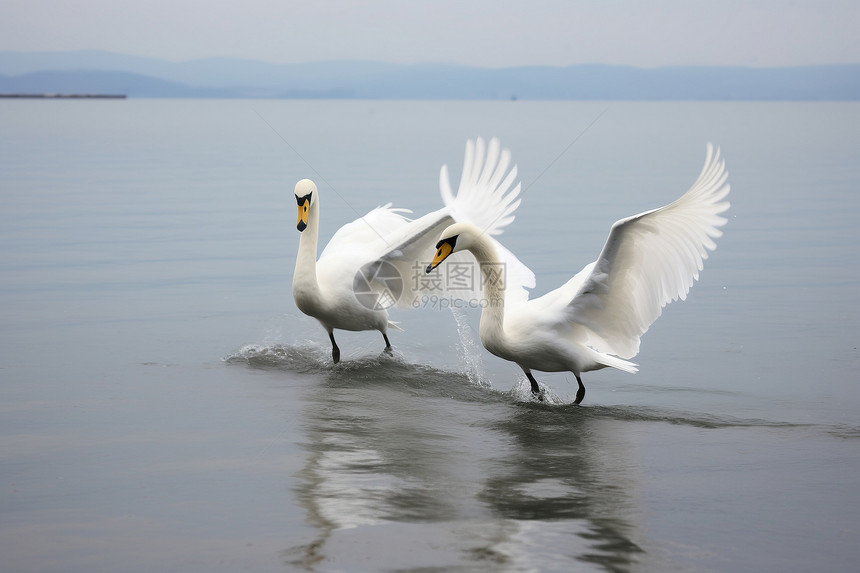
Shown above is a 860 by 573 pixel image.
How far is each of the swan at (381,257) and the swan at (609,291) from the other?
1.33 m

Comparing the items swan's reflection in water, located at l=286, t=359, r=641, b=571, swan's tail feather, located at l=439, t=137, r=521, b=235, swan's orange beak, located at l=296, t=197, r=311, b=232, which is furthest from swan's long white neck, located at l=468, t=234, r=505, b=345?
swan's orange beak, located at l=296, t=197, r=311, b=232

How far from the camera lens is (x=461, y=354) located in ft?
37.6

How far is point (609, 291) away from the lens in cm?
895

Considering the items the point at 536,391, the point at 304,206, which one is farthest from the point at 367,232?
the point at 536,391

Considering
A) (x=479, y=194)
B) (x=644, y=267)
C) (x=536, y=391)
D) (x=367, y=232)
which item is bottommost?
(x=536, y=391)

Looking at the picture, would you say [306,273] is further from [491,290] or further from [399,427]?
[399,427]

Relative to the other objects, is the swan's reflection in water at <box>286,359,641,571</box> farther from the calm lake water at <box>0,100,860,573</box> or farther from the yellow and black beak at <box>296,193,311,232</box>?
the yellow and black beak at <box>296,193,311,232</box>

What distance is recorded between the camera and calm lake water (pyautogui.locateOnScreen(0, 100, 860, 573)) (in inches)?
237

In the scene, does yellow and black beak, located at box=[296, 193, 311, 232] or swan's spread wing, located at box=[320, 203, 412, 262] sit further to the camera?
swan's spread wing, located at box=[320, 203, 412, 262]

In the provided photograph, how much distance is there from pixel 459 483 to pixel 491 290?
2268 millimetres

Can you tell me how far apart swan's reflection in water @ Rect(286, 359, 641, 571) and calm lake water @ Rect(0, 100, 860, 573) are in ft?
0.08

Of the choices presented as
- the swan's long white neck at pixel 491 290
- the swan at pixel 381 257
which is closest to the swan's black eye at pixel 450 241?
the swan's long white neck at pixel 491 290

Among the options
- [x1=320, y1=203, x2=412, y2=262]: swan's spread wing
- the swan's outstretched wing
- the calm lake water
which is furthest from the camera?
[x1=320, y1=203, x2=412, y2=262]: swan's spread wing

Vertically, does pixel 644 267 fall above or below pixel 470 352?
above
